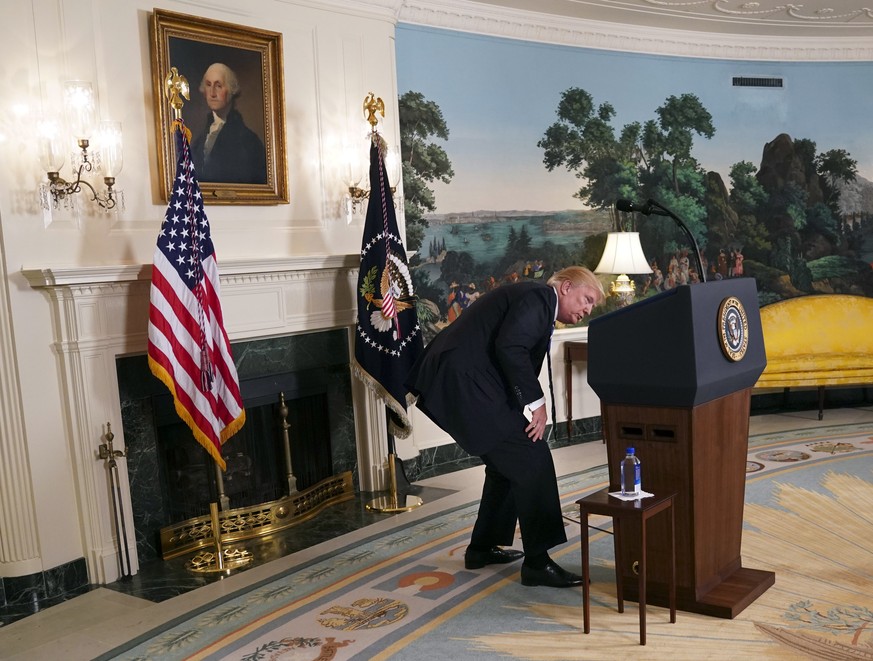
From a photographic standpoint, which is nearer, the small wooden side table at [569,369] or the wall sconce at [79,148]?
the wall sconce at [79,148]

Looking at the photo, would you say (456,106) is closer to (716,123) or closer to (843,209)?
(716,123)

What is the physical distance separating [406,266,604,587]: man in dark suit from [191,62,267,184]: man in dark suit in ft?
6.91

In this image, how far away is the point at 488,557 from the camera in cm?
488

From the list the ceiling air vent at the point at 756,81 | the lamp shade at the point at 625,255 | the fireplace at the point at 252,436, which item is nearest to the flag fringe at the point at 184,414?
the fireplace at the point at 252,436

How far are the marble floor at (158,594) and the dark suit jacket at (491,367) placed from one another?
1.47 meters

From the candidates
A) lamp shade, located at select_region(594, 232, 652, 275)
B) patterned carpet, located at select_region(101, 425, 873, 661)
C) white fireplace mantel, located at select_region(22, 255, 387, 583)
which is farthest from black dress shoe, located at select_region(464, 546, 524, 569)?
lamp shade, located at select_region(594, 232, 652, 275)

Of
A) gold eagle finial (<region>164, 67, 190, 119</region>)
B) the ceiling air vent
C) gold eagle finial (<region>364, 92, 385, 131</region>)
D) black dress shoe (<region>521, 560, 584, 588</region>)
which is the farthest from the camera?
the ceiling air vent

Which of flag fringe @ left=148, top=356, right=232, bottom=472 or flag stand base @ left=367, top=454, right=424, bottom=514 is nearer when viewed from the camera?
flag fringe @ left=148, top=356, right=232, bottom=472

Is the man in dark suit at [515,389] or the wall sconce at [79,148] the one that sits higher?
the wall sconce at [79,148]

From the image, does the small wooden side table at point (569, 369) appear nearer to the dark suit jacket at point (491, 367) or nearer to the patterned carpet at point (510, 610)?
the patterned carpet at point (510, 610)

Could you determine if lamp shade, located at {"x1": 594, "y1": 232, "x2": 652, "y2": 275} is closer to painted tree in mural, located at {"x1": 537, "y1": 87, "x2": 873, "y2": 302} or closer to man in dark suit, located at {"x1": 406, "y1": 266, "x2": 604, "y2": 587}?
painted tree in mural, located at {"x1": 537, "y1": 87, "x2": 873, "y2": 302}

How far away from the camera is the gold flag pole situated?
20.4 feet

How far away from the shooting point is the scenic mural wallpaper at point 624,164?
7.55 m

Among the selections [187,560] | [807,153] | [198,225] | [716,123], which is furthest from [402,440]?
[807,153]
